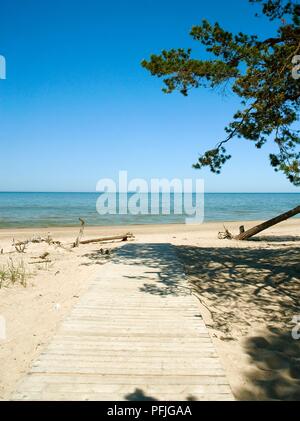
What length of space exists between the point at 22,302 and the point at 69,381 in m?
3.64

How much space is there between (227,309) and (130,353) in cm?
283

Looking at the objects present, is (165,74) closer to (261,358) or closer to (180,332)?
(180,332)

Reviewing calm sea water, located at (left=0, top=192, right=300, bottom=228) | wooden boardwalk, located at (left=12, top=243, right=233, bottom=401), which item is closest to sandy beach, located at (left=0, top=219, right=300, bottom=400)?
wooden boardwalk, located at (left=12, top=243, right=233, bottom=401)

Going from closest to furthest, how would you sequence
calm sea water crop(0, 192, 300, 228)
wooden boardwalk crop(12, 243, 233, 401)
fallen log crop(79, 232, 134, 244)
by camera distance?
wooden boardwalk crop(12, 243, 233, 401) < fallen log crop(79, 232, 134, 244) < calm sea water crop(0, 192, 300, 228)

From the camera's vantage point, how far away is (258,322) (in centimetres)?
600

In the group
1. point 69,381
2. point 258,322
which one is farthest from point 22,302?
point 258,322

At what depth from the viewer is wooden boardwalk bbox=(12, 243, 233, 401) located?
142 inches

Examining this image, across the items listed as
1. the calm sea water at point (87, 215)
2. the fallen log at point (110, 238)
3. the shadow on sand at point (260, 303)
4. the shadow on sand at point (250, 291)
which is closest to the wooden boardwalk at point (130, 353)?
the shadow on sand at point (250, 291)

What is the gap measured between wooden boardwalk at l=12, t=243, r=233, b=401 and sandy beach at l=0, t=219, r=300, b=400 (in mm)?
317

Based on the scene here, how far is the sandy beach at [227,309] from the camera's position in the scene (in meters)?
4.25

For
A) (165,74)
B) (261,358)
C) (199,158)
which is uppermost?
(165,74)

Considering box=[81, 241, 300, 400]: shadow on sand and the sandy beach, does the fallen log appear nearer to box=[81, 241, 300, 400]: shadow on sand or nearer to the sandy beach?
box=[81, 241, 300, 400]: shadow on sand

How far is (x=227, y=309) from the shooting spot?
6598mm
